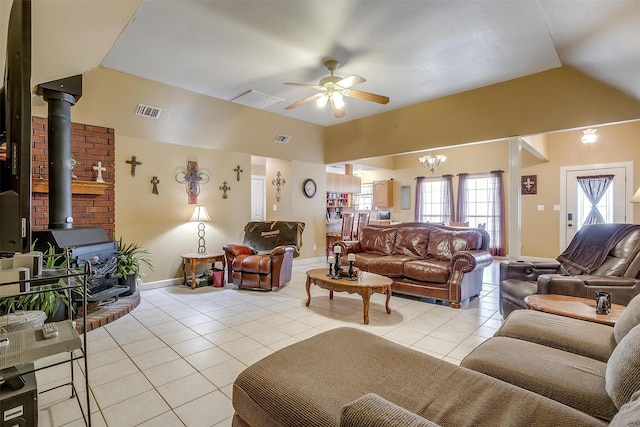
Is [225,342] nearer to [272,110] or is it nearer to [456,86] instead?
[272,110]

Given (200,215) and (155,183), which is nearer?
(155,183)

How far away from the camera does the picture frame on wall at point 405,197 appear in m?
9.34

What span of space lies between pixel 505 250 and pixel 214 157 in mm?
6970

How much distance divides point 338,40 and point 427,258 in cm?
314

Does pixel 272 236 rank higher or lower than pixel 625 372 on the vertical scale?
higher

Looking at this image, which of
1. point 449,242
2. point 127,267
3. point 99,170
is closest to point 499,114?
point 449,242

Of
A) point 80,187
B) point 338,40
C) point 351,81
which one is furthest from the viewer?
point 80,187

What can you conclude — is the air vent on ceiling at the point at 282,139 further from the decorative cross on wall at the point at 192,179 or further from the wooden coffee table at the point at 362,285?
the wooden coffee table at the point at 362,285

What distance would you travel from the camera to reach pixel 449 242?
4.55 meters

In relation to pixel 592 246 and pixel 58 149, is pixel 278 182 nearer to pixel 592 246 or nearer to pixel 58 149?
pixel 58 149

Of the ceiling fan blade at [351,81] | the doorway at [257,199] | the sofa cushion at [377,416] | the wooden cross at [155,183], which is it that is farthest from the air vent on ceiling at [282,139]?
the sofa cushion at [377,416]

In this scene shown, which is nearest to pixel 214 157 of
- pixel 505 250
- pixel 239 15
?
pixel 239 15

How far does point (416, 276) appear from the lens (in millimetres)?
4215

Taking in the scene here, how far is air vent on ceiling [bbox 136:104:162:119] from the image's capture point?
4402 millimetres
